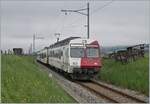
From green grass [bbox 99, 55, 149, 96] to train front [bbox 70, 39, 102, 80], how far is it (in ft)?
4.69

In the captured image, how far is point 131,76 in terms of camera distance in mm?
26547

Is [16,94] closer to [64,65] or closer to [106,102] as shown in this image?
[106,102]

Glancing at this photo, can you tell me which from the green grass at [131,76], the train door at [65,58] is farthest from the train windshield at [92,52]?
the green grass at [131,76]

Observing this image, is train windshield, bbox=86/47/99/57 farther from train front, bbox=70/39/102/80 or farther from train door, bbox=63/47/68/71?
train door, bbox=63/47/68/71

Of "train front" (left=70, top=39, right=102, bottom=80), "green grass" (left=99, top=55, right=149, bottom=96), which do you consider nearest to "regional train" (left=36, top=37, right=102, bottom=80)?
"train front" (left=70, top=39, right=102, bottom=80)

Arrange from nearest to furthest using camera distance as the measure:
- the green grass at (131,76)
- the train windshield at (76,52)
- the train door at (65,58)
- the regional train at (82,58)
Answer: the green grass at (131,76), the regional train at (82,58), the train windshield at (76,52), the train door at (65,58)

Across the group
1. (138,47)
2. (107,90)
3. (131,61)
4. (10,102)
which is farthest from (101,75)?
(10,102)

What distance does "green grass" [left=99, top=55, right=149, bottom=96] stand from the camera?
23.5 meters

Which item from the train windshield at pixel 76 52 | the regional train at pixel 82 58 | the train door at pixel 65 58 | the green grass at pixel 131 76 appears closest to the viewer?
the green grass at pixel 131 76

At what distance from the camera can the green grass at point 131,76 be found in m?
23.5

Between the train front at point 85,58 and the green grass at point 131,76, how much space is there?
4.69ft

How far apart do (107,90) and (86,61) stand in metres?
6.39

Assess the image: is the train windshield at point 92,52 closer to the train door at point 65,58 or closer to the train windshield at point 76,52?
the train windshield at point 76,52

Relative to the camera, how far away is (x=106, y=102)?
1836 centimetres
